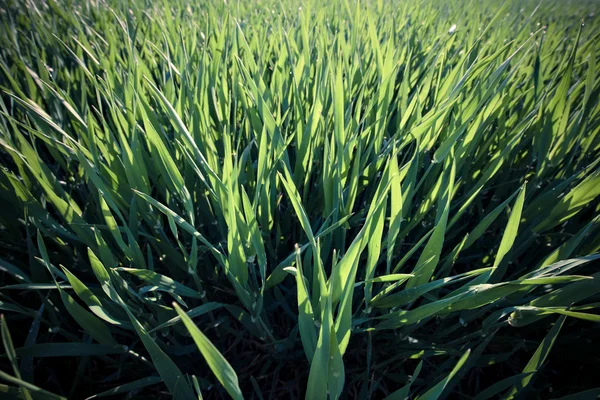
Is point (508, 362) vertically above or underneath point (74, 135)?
underneath

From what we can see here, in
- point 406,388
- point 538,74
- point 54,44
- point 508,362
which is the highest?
point 538,74

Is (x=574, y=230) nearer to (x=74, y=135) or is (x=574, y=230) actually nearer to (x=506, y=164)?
(x=506, y=164)

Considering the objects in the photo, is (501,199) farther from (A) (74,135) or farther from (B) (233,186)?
(A) (74,135)

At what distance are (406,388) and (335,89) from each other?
1.17 feet

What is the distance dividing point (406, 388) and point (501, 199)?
456mm

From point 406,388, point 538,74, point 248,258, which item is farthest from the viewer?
point 538,74

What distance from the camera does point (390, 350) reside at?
49 centimetres

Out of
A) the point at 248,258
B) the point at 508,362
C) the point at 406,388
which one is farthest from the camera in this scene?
the point at 508,362

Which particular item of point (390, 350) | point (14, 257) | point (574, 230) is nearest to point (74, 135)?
point (14, 257)

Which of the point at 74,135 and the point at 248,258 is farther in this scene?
the point at 74,135

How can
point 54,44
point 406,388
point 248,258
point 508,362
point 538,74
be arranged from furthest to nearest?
point 54,44 → point 538,74 → point 508,362 → point 248,258 → point 406,388

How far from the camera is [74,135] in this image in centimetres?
65

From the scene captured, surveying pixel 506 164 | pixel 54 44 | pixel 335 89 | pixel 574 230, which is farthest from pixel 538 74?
pixel 54 44

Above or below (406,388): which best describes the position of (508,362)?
below
